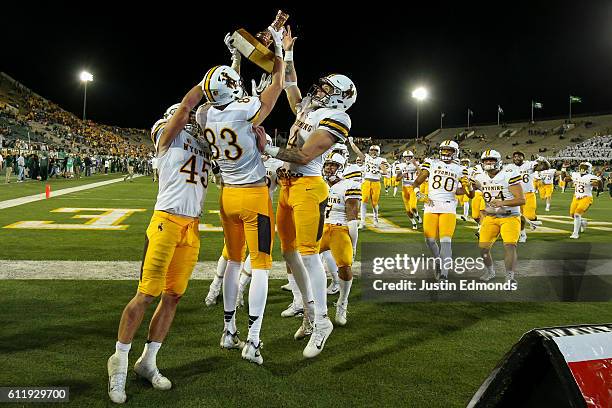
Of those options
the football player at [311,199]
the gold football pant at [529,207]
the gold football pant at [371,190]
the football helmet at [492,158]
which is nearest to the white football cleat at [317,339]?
the football player at [311,199]

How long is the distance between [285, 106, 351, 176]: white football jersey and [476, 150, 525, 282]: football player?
3723mm

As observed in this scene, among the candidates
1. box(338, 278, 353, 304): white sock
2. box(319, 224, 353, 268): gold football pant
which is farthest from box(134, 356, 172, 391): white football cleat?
box(319, 224, 353, 268): gold football pant

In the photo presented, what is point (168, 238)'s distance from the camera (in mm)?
3578

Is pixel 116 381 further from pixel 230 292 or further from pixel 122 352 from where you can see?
pixel 230 292

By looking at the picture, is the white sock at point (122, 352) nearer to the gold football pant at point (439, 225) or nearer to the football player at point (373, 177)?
the gold football pant at point (439, 225)

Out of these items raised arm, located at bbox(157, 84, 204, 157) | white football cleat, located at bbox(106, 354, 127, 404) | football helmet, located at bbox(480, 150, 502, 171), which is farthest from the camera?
football helmet, located at bbox(480, 150, 502, 171)

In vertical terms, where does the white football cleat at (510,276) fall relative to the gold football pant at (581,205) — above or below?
below

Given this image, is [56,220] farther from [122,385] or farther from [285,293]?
[122,385]

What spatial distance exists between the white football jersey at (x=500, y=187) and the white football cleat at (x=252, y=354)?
455 cm

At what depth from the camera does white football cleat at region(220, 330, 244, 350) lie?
439 cm

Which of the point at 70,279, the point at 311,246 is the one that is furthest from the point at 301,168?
the point at 70,279

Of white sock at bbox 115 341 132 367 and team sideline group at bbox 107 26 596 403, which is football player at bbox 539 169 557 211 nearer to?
team sideline group at bbox 107 26 596 403

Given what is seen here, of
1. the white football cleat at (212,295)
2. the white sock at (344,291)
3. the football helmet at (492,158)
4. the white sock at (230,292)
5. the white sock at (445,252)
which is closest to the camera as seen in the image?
the white sock at (230,292)

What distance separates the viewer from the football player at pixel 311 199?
430 centimetres
